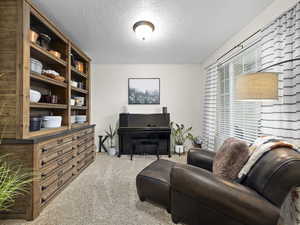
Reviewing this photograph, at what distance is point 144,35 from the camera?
2236 millimetres

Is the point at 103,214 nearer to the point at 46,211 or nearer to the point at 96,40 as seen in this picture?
the point at 46,211

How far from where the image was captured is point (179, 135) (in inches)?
158

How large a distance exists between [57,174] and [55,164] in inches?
6.3

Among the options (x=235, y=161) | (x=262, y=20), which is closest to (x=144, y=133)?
(x=235, y=161)

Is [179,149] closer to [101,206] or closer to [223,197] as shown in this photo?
[101,206]

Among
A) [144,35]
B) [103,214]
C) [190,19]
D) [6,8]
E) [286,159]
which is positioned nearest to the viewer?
[286,159]

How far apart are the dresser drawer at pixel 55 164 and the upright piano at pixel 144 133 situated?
141 cm

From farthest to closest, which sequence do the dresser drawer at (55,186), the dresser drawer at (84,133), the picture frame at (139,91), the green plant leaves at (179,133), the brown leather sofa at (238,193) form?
the picture frame at (139,91) < the green plant leaves at (179,133) < the dresser drawer at (84,133) < the dresser drawer at (55,186) < the brown leather sofa at (238,193)

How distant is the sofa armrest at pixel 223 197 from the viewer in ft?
3.39

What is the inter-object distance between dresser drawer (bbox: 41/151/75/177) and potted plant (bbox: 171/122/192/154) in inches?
98.1

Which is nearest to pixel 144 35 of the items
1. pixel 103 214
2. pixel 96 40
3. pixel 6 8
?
pixel 96 40

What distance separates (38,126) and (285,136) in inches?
112

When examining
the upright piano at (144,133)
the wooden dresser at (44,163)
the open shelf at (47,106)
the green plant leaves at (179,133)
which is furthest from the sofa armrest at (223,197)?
the green plant leaves at (179,133)

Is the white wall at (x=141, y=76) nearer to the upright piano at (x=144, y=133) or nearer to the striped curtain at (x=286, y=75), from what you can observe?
the upright piano at (x=144, y=133)
